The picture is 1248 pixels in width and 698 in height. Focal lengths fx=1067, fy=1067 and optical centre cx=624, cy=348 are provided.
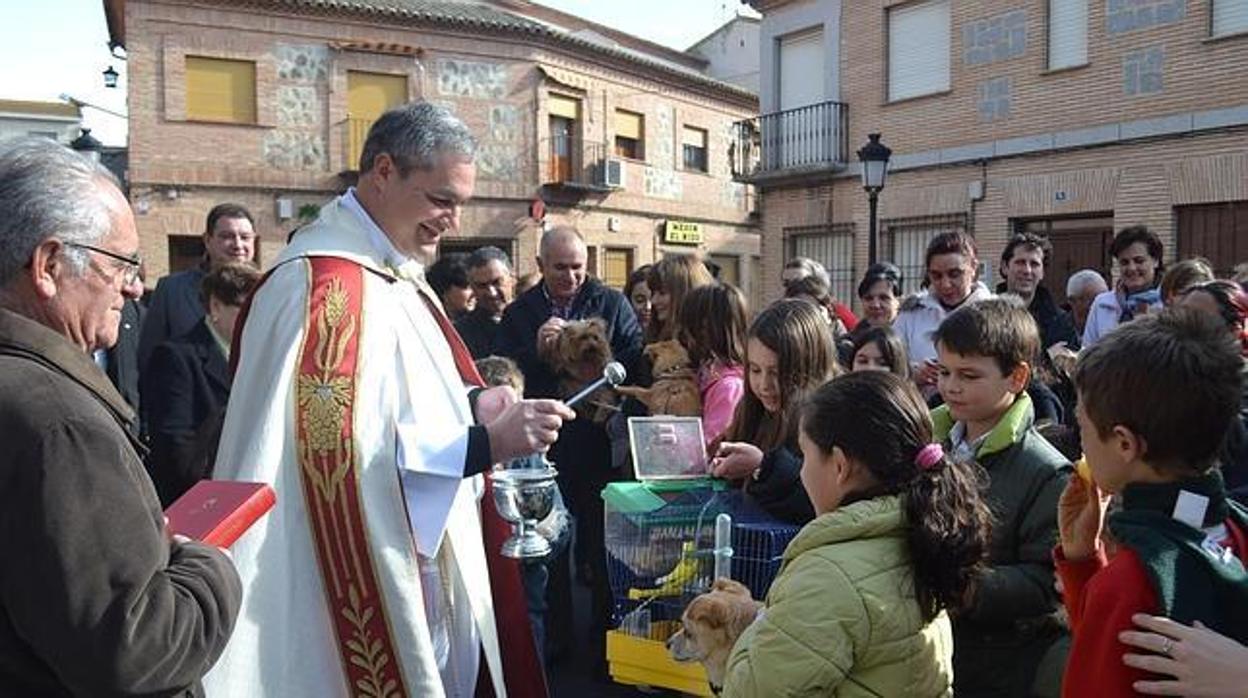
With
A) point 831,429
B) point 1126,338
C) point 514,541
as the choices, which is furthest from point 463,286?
point 1126,338

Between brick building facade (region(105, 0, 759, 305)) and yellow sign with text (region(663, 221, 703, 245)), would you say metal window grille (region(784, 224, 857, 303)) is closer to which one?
brick building facade (region(105, 0, 759, 305))

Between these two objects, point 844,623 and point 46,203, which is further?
point 844,623

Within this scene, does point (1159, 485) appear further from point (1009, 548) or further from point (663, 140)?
point (663, 140)

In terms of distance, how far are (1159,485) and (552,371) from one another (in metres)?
3.56

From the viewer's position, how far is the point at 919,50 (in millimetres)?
15141

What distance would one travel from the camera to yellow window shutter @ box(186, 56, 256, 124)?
64.9ft

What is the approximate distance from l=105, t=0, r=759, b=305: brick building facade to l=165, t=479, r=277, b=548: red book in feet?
63.2

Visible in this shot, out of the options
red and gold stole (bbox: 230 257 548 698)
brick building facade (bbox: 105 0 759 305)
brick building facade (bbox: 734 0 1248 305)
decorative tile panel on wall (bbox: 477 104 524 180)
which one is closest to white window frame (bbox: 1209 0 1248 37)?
brick building facade (bbox: 734 0 1248 305)

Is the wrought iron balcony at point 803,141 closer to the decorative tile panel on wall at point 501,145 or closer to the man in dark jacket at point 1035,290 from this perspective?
the decorative tile panel on wall at point 501,145

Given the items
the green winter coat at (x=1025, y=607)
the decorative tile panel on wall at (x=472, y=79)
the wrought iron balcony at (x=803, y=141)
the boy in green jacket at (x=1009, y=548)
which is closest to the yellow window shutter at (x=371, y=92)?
the decorative tile panel on wall at (x=472, y=79)

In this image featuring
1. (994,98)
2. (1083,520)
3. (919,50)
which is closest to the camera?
(1083,520)

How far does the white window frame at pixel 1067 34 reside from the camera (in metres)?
13.0

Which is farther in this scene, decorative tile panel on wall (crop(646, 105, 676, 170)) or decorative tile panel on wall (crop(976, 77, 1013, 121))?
decorative tile panel on wall (crop(646, 105, 676, 170))

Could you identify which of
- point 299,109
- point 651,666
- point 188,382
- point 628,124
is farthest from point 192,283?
point 628,124
